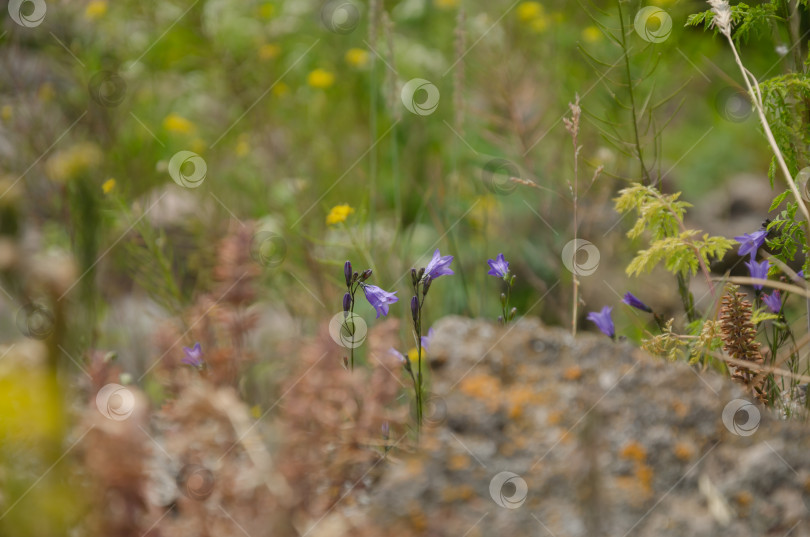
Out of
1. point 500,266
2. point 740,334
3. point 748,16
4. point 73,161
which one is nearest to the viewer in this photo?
point 740,334

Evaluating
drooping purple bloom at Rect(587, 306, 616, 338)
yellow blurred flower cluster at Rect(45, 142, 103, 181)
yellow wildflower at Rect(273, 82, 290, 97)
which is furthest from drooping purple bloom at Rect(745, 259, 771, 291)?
yellow wildflower at Rect(273, 82, 290, 97)

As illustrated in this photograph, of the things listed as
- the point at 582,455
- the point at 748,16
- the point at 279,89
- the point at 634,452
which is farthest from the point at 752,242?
the point at 279,89

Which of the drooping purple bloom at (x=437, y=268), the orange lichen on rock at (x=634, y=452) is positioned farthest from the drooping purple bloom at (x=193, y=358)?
the orange lichen on rock at (x=634, y=452)

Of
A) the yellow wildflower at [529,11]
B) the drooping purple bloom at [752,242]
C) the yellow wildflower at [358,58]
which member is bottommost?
Answer: the drooping purple bloom at [752,242]

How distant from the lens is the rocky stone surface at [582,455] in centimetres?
92

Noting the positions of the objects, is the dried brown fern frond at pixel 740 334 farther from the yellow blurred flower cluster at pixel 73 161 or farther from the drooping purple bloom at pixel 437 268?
the yellow blurred flower cluster at pixel 73 161

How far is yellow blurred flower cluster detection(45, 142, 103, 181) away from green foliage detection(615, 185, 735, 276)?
176cm

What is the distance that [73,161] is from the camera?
2.62 meters

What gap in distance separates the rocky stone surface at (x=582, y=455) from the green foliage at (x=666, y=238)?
0.43 metres

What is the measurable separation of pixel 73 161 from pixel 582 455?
2290 mm

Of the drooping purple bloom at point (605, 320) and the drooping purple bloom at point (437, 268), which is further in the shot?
the drooping purple bloom at point (605, 320)

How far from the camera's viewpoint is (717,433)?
3.29 ft

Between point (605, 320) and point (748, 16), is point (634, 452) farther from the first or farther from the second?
point (748, 16)

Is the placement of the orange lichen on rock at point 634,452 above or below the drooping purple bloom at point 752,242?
below
